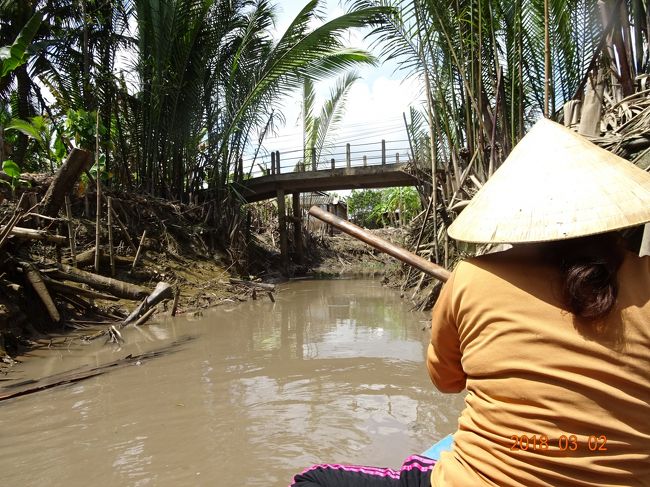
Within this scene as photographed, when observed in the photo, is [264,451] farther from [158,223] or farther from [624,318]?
[158,223]

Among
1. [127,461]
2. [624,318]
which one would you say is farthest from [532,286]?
[127,461]

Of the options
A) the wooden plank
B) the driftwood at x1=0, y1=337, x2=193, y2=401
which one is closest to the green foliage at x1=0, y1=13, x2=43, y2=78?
the driftwood at x1=0, y1=337, x2=193, y2=401

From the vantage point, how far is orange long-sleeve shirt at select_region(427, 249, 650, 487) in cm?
96

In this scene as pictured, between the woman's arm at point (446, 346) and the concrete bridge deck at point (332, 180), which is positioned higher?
the concrete bridge deck at point (332, 180)

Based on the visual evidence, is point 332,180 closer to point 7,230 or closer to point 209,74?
point 209,74

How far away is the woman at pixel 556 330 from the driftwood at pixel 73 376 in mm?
3399

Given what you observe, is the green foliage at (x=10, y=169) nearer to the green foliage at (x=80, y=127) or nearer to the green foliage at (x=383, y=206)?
the green foliage at (x=80, y=127)

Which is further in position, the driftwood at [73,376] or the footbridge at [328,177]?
the footbridge at [328,177]

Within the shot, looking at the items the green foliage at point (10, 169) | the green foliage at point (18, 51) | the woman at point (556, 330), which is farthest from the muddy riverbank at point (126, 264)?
the woman at point (556, 330)

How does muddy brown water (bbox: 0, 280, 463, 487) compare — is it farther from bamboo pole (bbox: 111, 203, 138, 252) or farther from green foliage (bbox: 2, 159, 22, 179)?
bamboo pole (bbox: 111, 203, 138, 252)

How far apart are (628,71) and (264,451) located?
3.68 metres

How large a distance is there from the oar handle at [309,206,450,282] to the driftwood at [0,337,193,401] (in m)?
2.56

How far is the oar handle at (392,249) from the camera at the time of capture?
7.26 ft

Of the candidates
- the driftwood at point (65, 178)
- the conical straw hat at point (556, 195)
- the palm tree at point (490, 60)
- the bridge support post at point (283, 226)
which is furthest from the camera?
the bridge support post at point (283, 226)
